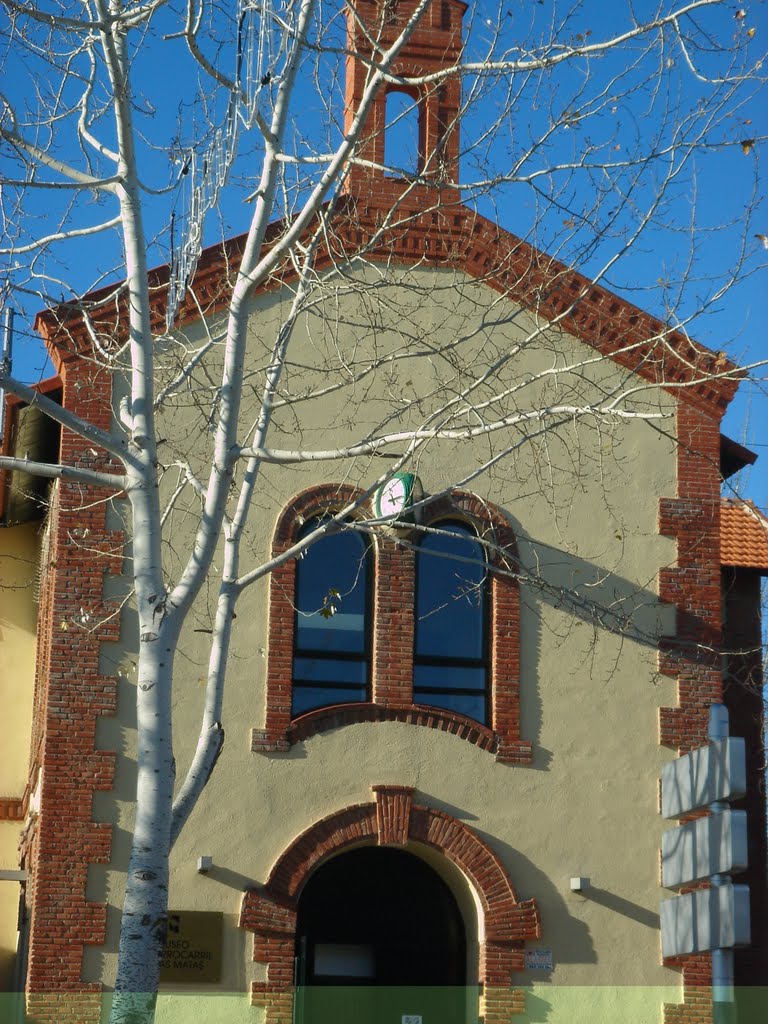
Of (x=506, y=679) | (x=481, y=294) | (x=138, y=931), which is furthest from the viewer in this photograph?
(x=481, y=294)

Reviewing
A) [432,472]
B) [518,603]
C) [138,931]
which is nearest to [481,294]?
[432,472]

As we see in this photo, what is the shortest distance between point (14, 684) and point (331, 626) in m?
5.17

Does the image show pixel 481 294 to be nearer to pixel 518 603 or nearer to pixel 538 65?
pixel 518 603

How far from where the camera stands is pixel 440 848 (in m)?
14.9

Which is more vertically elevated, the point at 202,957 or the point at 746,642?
the point at 746,642

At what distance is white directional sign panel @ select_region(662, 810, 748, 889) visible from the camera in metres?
11.2

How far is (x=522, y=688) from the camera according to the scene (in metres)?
15.5

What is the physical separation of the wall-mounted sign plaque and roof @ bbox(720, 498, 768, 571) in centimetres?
819

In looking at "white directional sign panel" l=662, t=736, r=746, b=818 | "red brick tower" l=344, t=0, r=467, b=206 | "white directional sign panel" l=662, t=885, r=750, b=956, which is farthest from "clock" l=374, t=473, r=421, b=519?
"white directional sign panel" l=662, t=885, r=750, b=956

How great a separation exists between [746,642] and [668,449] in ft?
12.6

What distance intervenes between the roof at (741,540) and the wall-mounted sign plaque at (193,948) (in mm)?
8187

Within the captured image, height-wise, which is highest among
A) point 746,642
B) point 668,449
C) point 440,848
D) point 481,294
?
point 481,294

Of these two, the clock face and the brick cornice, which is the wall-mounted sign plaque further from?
the brick cornice

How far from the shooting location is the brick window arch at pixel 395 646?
1498 centimetres
